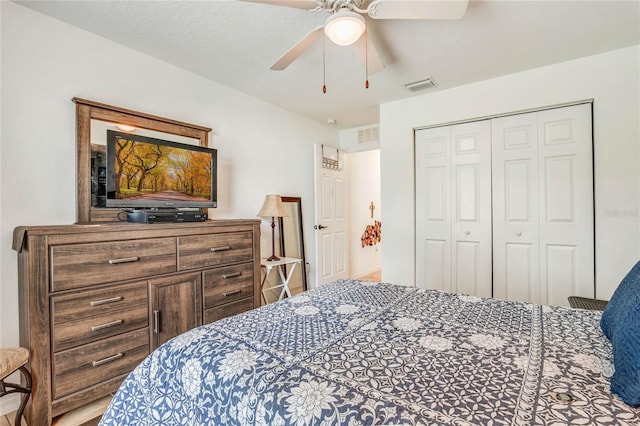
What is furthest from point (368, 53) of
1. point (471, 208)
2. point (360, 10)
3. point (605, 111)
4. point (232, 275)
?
point (605, 111)

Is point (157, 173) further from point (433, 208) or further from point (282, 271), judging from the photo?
point (433, 208)

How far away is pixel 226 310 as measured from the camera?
97.6 inches

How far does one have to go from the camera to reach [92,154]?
216cm

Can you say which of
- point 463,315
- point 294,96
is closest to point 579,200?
point 463,315

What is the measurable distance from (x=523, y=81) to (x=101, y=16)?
347 cm

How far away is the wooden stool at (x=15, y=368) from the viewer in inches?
57.5

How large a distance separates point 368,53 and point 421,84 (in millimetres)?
1352

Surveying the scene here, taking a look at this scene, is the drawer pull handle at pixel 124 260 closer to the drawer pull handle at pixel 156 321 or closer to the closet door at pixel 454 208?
the drawer pull handle at pixel 156 321

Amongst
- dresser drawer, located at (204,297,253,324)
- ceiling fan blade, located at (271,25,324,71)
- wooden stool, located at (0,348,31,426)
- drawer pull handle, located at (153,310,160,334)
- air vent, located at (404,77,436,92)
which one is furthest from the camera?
air vent, located at (404,77,436,92)

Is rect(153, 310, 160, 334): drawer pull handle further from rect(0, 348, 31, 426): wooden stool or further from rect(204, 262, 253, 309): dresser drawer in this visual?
rect(0, 348, 31, 426): wooden stool

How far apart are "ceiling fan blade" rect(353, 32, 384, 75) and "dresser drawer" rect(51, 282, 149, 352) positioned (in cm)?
207

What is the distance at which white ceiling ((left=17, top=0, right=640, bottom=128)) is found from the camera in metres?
1.94

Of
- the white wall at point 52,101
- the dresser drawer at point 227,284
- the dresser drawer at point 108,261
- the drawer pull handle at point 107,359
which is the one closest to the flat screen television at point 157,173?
the white wall at point 52,101

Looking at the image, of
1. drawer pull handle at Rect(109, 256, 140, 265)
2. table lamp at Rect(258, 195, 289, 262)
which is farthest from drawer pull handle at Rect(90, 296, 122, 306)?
table lamp at Rect(258, 195, 289, 262)
